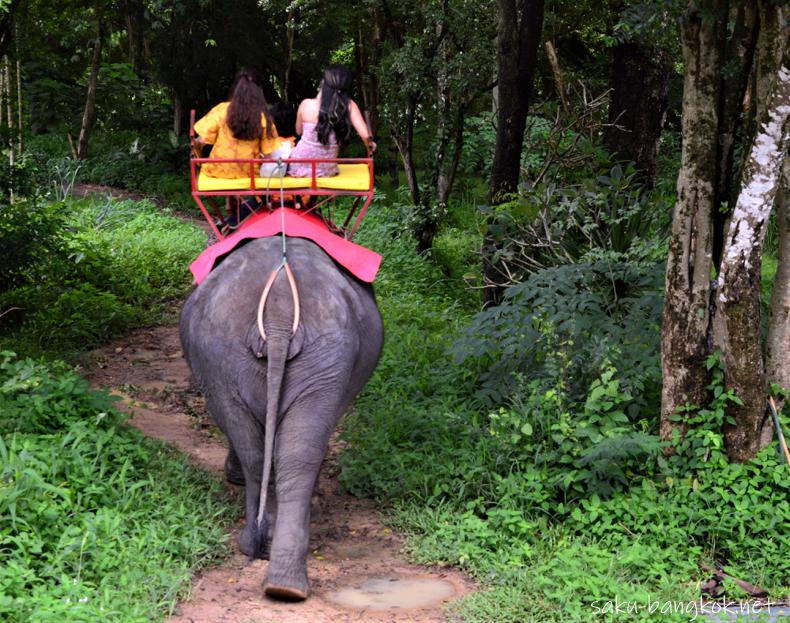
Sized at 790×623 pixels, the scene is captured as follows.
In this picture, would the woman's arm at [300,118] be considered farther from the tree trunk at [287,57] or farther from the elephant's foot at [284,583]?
the tree trunk at [287,57]

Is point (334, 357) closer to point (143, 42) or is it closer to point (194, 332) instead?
point (194, 332)

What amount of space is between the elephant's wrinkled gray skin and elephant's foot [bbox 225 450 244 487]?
0.89 m

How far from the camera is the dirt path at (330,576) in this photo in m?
4.71

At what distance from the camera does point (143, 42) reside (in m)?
25.0

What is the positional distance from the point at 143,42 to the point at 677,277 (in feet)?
70.2

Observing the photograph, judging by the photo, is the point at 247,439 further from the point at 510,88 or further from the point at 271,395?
the point at 510,88

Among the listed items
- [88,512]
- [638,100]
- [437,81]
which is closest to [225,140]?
[88,512]

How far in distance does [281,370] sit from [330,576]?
44.3 inches

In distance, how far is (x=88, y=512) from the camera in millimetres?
5117

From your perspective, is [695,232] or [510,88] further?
[510,88]

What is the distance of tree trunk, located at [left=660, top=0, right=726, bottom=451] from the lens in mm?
5852

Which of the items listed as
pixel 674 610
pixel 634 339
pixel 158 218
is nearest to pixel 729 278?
pixel 634 339

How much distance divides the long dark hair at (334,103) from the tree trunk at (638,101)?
14.0 ft

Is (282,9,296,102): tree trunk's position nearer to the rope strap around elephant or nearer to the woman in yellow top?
the woman in yellow top
